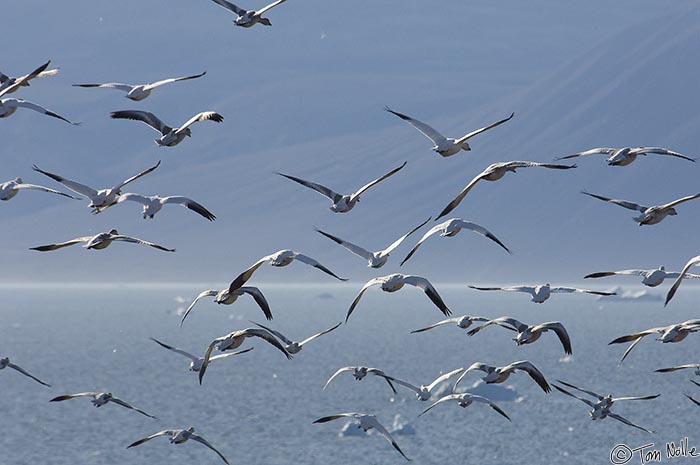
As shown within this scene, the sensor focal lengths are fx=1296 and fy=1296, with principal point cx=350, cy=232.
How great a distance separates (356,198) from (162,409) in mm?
135721

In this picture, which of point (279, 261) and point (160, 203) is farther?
point (160, 203)

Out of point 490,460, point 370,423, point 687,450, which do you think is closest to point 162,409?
point 490,460

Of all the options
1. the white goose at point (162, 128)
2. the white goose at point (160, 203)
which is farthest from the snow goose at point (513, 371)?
the white goose at point (162, 128)

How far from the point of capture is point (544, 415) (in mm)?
166500

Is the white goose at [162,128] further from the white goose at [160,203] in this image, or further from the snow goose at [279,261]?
the snow goose at [279,261]

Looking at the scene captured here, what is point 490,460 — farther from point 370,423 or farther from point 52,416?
point 370,423
